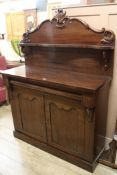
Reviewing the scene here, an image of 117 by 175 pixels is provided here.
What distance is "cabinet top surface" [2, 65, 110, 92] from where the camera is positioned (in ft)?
4.98

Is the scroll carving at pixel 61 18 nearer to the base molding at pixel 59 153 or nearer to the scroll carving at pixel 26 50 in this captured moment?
the scroll carving at pixel 26 50

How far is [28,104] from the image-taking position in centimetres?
204

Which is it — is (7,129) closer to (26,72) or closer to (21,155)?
(21,155)

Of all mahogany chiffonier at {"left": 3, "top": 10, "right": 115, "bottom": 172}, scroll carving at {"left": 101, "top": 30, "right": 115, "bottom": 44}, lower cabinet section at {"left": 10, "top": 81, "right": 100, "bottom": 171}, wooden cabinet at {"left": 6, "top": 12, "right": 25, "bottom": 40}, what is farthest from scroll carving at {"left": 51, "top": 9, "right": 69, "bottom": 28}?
A: wooden cabinet at {"left": 6, "top": 12, "right": 25, "bottom": 40}

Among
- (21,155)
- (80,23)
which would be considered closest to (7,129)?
(21,155)

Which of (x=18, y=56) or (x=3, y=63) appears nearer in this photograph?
(x=3, y=63)

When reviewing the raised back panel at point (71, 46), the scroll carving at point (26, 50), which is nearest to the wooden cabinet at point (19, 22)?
the scroll carving at point (26, 50)

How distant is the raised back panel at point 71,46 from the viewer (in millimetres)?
1637

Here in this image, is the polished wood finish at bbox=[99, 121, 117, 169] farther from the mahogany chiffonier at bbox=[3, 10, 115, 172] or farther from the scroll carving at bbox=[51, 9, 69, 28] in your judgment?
the scroll carving at bbox=[51, 9, 69, 28]

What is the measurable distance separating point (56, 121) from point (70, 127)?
0.17 meters

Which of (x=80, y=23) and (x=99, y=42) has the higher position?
(x=80, y=23)

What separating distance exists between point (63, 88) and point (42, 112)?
1.50ft

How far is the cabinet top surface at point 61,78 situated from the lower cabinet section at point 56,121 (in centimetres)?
11

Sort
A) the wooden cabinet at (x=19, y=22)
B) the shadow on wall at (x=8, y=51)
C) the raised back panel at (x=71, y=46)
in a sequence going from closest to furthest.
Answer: the raised back panel at (x=71, y=46), the wooden cabinet at (x=19, y=22), the shadow on wall at (x=8, y=51)
